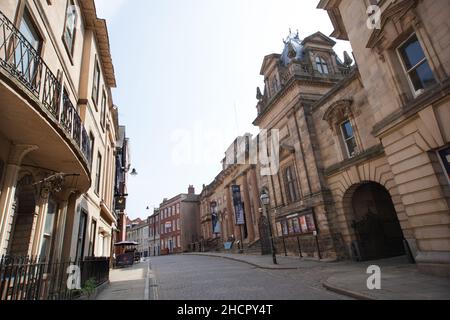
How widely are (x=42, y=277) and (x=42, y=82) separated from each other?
4.92 m

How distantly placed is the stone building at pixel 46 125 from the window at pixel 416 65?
36.6ft

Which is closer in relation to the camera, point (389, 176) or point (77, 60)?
point (77, 60)

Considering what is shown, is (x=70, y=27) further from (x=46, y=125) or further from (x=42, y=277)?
(x=42, y=277)

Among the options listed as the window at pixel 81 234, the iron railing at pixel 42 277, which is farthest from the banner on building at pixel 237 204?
the window at pixel 81 234

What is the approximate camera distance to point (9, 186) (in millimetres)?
5602

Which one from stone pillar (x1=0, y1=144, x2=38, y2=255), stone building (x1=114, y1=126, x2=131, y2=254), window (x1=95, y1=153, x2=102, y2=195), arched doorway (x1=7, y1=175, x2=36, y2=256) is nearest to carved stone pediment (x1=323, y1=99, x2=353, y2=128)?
window (x1=95, y1=153, x2=102, y2=195)

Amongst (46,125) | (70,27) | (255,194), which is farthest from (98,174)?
(255,194)

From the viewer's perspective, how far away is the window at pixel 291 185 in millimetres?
19766

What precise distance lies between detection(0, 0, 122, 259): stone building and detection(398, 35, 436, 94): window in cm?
1117

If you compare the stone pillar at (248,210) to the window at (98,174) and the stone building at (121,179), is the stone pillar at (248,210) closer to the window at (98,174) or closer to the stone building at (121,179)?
the stone building at (121,179)

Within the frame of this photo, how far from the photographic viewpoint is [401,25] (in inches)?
361

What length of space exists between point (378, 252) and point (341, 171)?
16.2 feet

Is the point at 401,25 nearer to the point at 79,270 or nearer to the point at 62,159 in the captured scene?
the point at 62,159
